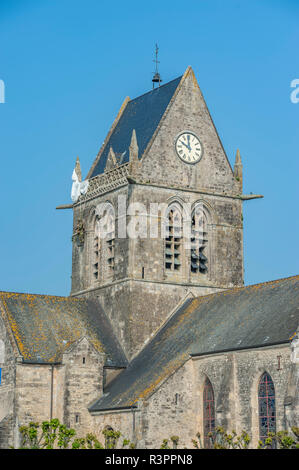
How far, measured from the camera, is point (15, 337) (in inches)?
1918

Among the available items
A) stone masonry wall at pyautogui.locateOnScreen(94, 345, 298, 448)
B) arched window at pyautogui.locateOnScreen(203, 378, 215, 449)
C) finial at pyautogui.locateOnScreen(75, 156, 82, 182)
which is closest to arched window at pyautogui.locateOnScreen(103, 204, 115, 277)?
finial at pyautogui.locateOnScreen(75, 156, 82, 182)

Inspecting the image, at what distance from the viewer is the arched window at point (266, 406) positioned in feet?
132

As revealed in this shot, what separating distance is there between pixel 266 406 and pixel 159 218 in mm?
15484

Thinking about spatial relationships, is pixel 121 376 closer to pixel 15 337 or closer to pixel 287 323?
pixel 15 337

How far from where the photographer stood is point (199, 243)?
54531mm

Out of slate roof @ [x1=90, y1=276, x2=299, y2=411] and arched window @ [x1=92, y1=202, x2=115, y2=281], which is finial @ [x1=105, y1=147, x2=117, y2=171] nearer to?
arched window @ [x1=92, y1=202, x2=115, y2=281]

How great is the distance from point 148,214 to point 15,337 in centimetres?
1024

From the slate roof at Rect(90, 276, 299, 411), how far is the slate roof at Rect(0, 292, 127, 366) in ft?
8.97

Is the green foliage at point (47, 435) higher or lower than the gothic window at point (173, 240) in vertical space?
lower

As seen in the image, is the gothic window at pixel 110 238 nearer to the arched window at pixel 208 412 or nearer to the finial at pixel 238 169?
the finial at pixel 238 169

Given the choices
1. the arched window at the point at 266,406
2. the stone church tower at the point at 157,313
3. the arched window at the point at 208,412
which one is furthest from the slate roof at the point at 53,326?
the arched window at the point at 266,406

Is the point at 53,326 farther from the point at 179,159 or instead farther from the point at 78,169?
the point at 78,169

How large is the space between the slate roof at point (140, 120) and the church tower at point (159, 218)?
3.6 inches
